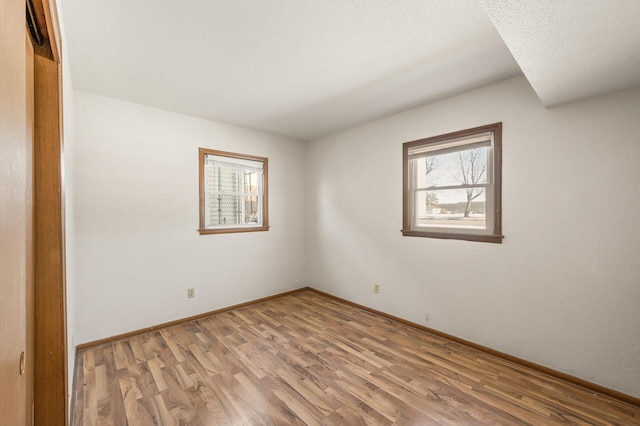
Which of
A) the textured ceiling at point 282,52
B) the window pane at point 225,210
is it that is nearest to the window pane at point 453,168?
the textured ceiling at point 282,52

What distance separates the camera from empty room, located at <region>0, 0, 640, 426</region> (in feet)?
4.16

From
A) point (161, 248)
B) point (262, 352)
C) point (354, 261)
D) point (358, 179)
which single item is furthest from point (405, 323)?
point (161, 248)

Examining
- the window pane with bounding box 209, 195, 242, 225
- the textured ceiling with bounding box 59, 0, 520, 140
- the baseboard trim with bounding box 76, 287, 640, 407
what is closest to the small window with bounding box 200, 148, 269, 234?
the window pane with bounding box 209, 195, 242, 225

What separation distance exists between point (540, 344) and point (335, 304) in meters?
2.32

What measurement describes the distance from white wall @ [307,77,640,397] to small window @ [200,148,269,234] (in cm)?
187

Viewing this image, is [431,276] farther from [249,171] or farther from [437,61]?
[249,171]

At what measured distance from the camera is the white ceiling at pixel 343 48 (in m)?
1.41

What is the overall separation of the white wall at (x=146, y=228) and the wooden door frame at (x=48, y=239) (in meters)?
1.70

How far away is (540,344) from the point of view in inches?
89.2

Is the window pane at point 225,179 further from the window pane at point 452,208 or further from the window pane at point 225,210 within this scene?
the window pane at point 452,208

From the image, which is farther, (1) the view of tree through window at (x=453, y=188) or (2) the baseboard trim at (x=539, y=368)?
(1) the view of tree through window at (x=453, y=188)

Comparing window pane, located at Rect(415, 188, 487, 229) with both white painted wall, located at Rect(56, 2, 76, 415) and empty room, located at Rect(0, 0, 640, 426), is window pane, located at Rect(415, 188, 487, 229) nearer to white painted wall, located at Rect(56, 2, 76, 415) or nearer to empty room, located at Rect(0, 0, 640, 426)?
empty room, located at Rect(0, 0, 640, 426)

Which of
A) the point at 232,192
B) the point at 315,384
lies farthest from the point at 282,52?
the point at 315,384

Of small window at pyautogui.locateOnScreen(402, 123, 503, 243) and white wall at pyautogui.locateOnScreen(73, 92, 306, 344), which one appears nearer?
small window at pyautogui.locateOnScreen(402, 123, 503, 243)
